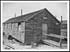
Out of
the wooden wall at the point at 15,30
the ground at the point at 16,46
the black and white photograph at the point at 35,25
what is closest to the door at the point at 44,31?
the black and white photograph at the point at 35,25

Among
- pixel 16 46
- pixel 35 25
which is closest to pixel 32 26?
pixel 35 25

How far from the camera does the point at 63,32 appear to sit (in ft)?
6.23

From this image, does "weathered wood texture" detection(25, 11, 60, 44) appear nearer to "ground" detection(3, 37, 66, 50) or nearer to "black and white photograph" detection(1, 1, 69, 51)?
"black and white photograph" detection(1, 1, 69, 51)

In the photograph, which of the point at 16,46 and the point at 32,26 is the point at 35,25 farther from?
the point at 16,46

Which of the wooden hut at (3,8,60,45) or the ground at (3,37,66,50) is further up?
the wooden hut at (3,8,60,45)

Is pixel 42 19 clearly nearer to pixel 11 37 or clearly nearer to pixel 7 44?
pixel 11 37

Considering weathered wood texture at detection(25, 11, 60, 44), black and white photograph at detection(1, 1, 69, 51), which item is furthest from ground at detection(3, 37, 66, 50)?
weathered wood texture at detection(25, 11, 60, 44)

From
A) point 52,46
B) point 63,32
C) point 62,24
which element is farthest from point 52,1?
point 52,46

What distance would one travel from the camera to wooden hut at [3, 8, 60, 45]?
1.78 meters

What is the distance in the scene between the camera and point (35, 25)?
71.1 inches

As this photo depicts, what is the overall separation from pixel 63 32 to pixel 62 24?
161 mm

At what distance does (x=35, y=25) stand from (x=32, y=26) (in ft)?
0.19

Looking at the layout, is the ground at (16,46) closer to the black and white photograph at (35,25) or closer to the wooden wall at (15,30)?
the black and white photograph at (35,25)

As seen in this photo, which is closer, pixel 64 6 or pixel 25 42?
pixel 25 42
